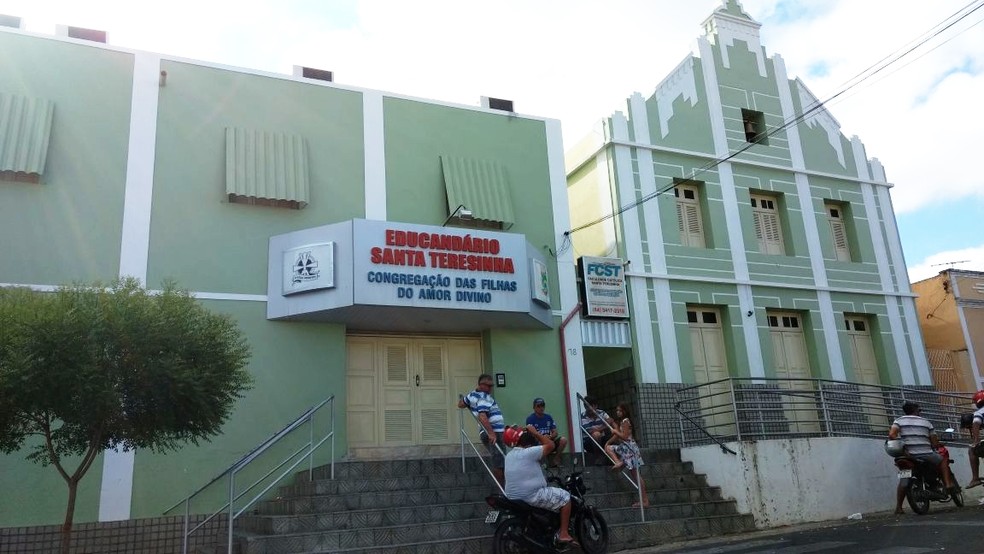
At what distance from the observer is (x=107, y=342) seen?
8.55 m

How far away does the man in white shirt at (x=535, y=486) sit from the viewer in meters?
8.60

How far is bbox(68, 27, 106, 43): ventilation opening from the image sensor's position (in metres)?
13.0

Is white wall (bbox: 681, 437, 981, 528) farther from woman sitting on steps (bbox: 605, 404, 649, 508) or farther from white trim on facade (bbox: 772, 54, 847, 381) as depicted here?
white trim on facade (bbox: 772, 54, 847, 381)

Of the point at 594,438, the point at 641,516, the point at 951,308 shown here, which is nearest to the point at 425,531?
the point at 641,516

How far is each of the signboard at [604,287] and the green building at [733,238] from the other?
9cm

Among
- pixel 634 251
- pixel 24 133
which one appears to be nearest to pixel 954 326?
pixel 634 251

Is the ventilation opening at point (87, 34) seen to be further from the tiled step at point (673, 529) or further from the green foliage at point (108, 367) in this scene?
Result: the tiled step at point (673, 529)

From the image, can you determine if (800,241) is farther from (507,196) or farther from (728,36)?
(507,196)

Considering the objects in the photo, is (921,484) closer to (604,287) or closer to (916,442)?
(916,442)

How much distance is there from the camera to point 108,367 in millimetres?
8531

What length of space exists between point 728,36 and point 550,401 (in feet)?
32.3

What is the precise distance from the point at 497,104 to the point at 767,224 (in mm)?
6662

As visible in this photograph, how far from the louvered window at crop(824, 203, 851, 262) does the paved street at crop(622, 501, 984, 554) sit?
8093 mm

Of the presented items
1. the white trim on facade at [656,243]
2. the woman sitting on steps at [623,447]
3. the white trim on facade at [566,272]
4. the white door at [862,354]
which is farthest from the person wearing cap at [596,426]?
the white door at [862,354]
